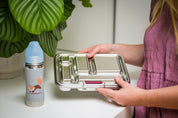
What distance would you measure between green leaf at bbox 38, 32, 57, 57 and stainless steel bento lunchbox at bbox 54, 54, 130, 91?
2.2 inches

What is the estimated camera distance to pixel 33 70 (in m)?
0.72

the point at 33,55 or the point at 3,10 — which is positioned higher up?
the point at 3,10

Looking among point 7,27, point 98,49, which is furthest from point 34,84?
point 98,49

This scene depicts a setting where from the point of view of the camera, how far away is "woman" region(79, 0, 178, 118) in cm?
75

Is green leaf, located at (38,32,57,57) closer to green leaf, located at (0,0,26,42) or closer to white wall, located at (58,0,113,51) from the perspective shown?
green leaf, located at (0,0,26,42)

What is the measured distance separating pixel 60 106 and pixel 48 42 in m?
0.28

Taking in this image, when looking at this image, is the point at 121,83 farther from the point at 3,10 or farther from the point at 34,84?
the point at 3,10

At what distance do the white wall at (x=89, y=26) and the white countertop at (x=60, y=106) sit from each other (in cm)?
50

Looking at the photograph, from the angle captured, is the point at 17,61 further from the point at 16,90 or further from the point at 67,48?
the point at 67,48

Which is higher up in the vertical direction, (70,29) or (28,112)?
(70,29)

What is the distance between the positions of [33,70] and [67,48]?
714 mm

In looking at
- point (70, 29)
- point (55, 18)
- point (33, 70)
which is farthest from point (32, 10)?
point (70, 29)

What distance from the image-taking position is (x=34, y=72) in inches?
28.5

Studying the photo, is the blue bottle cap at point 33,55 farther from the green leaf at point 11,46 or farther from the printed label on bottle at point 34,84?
the green leaf at point 11,46
